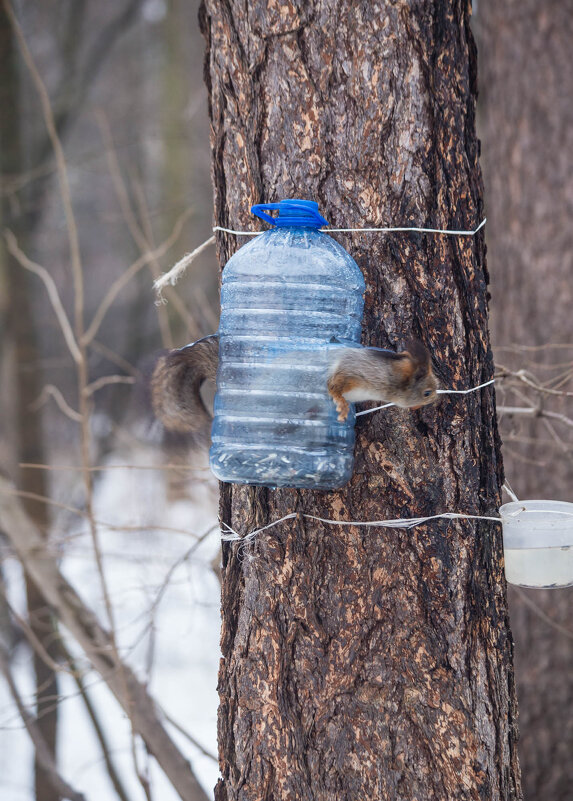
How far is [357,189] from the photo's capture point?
1.48m

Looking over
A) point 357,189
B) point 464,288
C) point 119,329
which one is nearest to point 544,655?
point 464,288

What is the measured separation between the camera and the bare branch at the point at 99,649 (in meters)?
2.34

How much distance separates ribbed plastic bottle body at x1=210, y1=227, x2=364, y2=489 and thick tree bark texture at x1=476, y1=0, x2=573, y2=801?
2.21 metres

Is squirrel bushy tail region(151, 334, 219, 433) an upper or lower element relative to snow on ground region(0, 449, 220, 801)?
upper

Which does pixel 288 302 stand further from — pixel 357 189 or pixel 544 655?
pixel 544 655

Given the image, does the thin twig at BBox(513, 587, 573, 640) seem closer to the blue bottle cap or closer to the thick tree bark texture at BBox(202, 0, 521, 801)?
the thick tree bark texture at BBox(202, 0, 521, 801)

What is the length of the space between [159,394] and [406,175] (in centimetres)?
68

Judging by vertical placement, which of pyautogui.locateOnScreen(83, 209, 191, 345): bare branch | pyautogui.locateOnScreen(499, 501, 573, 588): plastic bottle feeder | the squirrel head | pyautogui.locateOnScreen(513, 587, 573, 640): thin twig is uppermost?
pyautogui.locateOnScreen(83, 209, 191, 345): bare branch

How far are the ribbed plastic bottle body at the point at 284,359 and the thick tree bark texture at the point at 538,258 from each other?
2.21 metres

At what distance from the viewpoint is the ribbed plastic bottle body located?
1.35 meters

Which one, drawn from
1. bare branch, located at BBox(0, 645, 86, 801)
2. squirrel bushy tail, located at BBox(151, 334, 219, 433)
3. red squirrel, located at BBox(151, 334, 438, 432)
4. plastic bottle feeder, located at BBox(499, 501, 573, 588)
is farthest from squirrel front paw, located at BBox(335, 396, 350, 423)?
bare branch, located at BBox(0, 645, 86, 801)

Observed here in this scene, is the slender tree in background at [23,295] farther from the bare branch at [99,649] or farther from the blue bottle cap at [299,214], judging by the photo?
the blue bottle cap at [299,214]

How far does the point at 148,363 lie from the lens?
5.09ft

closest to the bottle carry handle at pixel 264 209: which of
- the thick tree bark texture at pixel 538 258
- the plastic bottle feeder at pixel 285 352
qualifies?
the plastic bottle feeder at pixel 285 352
